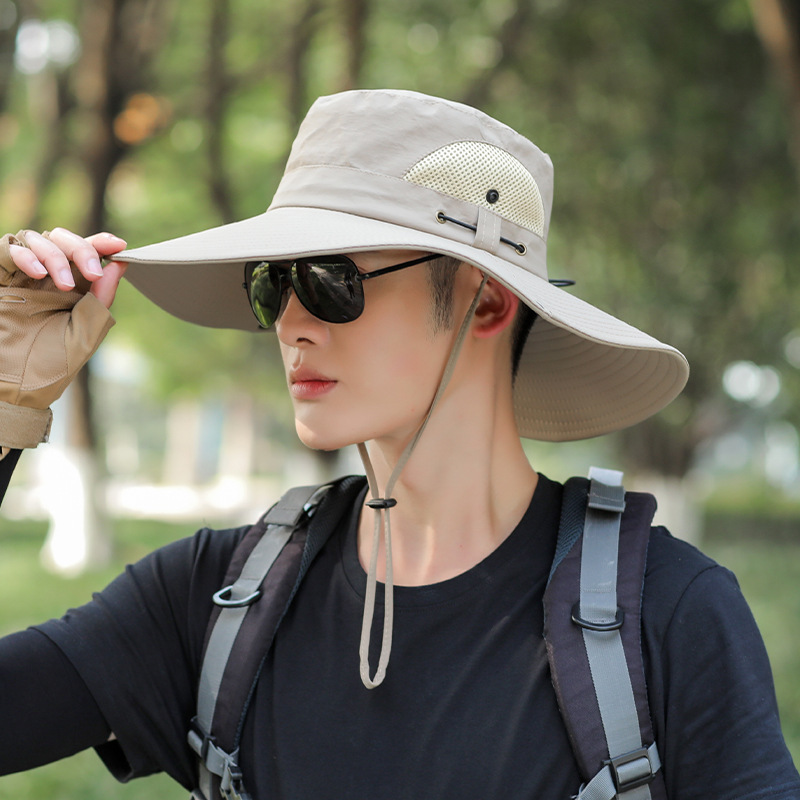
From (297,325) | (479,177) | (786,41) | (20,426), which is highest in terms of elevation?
(786,41)

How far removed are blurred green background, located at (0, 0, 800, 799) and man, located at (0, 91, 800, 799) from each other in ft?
Answer: 22.8

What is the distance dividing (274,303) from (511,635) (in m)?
0.80

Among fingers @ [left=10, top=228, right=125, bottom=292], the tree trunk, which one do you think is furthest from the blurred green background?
fingers @ [left=10, top=228, right=125, bottom=292]

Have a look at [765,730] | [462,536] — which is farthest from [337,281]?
[765,730]

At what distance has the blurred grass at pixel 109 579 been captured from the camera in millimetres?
5590

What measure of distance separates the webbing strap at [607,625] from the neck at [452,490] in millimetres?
213

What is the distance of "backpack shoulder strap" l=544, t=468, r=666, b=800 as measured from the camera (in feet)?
5.02

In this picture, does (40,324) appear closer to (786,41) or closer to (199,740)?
(199,740)

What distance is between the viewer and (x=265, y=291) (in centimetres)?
193

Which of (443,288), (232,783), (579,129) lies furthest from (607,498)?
(579,129)

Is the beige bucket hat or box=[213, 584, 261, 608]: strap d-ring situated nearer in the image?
the beige bucket hat

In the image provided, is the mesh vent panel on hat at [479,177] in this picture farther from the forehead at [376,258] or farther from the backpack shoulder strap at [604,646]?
the backpack shoulder strap at [604,646]

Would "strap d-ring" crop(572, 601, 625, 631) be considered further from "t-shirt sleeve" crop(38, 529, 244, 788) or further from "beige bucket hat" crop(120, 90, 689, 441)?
"t-shirt sleeve" crop(38, 529, 244, 788)

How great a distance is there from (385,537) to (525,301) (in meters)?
0.54
